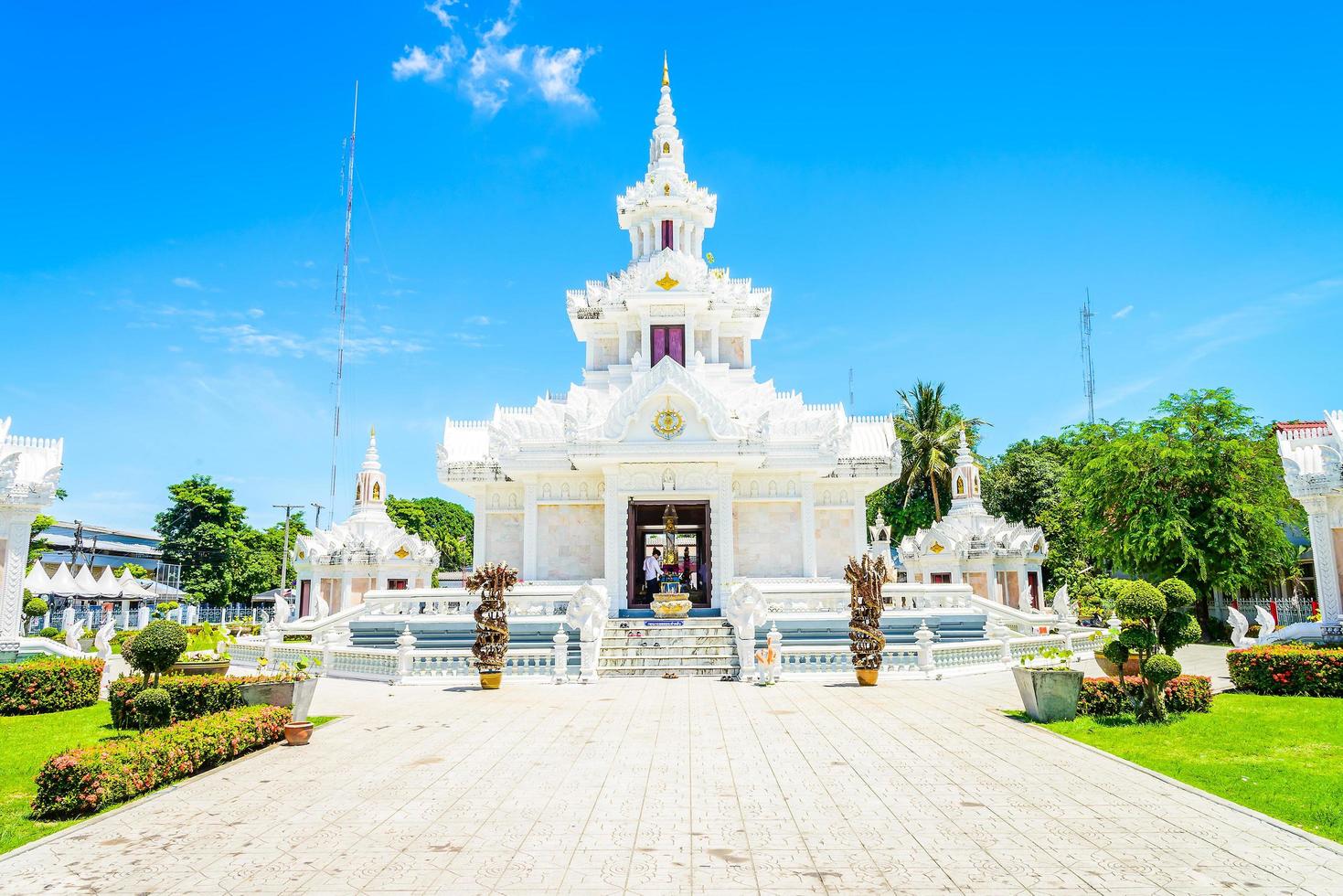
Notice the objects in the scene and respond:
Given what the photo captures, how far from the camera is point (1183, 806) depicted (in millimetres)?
7961

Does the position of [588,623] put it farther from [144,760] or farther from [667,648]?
[144,760]

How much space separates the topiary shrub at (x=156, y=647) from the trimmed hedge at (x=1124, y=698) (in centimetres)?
1327

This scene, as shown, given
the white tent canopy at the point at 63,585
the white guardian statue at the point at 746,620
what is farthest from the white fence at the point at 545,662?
the white tent canopy at the point at 63,585

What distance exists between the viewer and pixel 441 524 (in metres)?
81.9

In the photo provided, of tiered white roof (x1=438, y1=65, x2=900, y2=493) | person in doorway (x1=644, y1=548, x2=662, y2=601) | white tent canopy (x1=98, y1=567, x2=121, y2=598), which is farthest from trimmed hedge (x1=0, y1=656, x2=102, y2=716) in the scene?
white tent canopy (x1=98, y1=567, x2=121, y2=598)

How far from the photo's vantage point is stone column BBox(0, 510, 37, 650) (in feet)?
59.1

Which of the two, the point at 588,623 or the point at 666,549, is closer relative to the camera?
the point at 588,623

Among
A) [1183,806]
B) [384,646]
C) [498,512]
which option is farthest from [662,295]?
[1183,806]

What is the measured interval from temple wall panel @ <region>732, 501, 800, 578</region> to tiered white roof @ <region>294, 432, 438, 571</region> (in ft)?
46.2

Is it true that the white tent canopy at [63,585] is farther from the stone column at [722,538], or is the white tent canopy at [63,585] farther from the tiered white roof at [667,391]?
the stone column at [722,538]

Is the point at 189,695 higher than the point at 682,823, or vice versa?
the point at 189,695

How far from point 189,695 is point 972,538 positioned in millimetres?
27428

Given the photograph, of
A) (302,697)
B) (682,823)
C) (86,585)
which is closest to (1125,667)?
(682,823)

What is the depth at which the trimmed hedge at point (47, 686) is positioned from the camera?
48.8 feet
